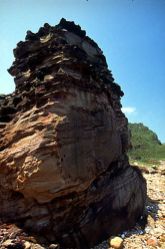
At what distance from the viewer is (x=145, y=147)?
69.9 m

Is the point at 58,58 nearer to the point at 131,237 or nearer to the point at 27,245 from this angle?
the point at 27,245

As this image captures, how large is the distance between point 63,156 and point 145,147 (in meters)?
58.5

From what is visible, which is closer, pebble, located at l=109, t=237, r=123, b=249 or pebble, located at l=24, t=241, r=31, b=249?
pebble, located at l=24, t=241, r=31, b=249

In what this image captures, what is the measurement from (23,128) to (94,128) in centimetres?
391

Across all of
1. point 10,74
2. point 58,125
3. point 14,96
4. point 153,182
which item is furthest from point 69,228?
point 153,182

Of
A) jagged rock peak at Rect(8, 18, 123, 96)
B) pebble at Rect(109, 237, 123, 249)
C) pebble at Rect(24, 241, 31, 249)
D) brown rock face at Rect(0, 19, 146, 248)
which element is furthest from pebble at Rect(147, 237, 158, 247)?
jagged rock peak at Rect(8, 18, 123, 96)

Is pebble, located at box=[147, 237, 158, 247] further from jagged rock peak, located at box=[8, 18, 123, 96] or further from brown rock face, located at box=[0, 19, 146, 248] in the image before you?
jagged rock peak, located at box=[8, 18, 123, 96]

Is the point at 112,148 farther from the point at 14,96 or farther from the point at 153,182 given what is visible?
the point at 153,182

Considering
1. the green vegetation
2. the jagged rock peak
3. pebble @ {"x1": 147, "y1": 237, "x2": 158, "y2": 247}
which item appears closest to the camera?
pebble @ {"x1": 147, "y1": 237, "x2": 158, "y2": 247}

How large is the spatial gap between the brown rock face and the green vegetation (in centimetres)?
3801

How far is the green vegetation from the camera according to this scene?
5925cm

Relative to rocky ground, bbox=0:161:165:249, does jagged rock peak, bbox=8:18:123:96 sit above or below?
above

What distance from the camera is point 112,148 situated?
1734 cm

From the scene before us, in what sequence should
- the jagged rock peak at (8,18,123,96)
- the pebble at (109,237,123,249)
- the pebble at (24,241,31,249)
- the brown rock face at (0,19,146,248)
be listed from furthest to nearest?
the jagged rock peak at (8,18,123,96) < the pebble at (109,237,123,249) < the brown rock face at (0,19,146,248) < the pebble at (24,241,31,249)
